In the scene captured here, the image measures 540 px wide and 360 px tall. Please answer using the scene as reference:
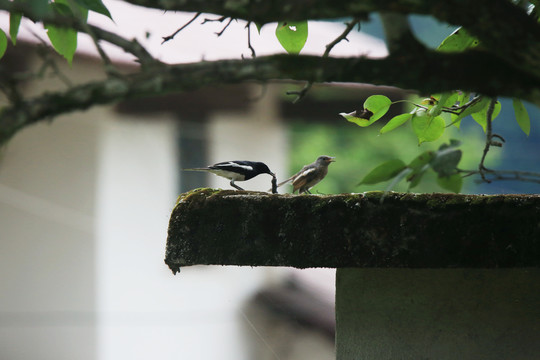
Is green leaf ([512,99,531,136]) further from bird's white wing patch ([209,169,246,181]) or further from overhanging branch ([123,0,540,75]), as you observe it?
bird's white wing patch ([209,169,246,181])

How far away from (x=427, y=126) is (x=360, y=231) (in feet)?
1.14

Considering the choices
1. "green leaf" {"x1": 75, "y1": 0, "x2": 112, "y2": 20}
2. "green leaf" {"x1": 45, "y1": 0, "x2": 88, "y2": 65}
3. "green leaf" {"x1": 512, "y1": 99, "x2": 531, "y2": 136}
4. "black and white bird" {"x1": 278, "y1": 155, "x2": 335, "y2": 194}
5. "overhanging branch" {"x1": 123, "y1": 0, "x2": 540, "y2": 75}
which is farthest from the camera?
"black and white bird" {"x1": 278, "y1": 155, "x2": 335, "y2": 194}

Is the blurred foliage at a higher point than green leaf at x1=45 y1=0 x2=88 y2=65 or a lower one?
higher

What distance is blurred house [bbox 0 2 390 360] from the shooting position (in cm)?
632

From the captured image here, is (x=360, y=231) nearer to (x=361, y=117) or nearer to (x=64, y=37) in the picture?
(x=361, y=117)

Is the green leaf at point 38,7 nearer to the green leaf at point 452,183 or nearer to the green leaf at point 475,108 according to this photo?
the green leaf at point 452,183

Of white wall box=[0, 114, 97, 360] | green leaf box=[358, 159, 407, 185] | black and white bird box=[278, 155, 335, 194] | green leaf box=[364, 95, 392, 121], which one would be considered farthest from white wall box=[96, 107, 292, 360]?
green leaf box=[358, 159, 407, 185]

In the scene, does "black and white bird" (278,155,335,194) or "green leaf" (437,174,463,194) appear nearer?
"green leaf" (437,174,463,194)

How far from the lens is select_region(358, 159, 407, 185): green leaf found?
0.95 meters

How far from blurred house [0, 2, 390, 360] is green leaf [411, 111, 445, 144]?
434 centimetres

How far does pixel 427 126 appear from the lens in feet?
4.64

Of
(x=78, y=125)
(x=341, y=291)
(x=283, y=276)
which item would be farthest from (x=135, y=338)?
(x=341, y=291)

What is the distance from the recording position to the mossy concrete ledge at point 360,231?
1152 mm

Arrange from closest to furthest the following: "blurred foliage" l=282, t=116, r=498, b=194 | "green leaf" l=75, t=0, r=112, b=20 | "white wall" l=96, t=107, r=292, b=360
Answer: "green leaf" l=75, t=0, r=112, b=20 < "white wall" l=96, t=107, r=292, b=360 < "blurred foliage" l=282, t=116, r=498, b=194
